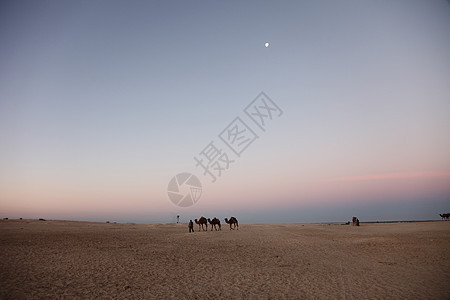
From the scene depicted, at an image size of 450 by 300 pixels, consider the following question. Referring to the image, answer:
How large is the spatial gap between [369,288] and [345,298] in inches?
71.5

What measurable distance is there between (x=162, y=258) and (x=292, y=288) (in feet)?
29.4

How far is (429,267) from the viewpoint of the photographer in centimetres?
1386

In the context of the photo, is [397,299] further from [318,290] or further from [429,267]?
[429,267]

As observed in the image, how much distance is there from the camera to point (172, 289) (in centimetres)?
1033

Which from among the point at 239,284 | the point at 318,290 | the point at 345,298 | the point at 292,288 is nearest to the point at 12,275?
the point at 239,284

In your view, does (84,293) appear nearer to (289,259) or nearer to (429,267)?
(289,259)

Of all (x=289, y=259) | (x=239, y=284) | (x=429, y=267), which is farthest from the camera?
(x=289, y=259)

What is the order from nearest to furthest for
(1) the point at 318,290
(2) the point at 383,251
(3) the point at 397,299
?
(3) the point at 397,299 → (1) the point at 318,290 → (2) the point at 383,251

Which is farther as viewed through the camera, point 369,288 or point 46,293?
point 369,288

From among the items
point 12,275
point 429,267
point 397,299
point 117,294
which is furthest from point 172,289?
point 429,267

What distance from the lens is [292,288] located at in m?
10.5

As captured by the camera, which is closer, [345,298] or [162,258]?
[345,298]

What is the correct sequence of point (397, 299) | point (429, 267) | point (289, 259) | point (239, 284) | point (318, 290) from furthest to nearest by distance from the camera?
1. point (289, 259)
2. point (429, 267)
3. point (239, 284)
4. point (318, 290)
5. point (397, 299)

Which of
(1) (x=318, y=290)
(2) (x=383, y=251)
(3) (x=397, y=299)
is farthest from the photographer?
(2) (x=383, y=251)
